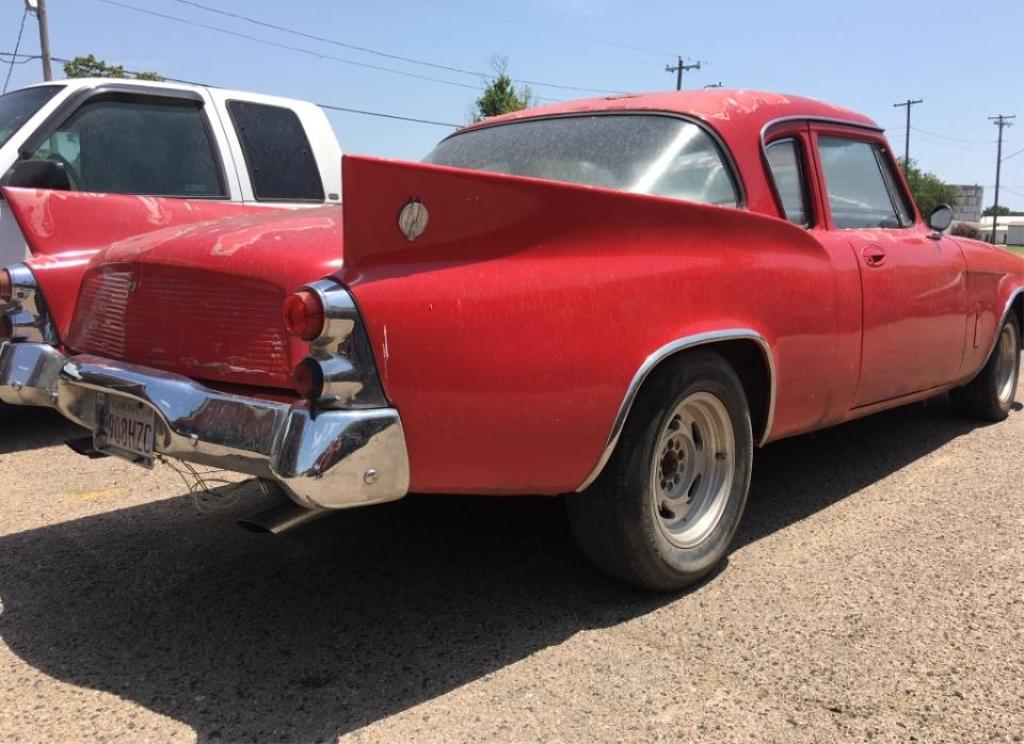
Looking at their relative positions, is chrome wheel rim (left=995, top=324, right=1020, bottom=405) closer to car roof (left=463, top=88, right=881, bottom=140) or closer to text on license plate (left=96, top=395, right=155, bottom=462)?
car roof (left=463, top=88, right=881, bottom=140)

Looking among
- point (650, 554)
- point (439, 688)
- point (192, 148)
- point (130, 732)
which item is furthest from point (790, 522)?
point (192, 148)

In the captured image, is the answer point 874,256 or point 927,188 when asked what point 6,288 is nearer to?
point 874,256

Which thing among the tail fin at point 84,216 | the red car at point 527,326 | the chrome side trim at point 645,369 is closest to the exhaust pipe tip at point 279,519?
the red car at point 527,326

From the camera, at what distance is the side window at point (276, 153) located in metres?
5.80

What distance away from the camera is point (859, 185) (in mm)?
4504

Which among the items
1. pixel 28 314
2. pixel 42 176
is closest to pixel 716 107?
pixel 28 314

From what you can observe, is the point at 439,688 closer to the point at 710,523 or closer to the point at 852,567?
the point at 710,523

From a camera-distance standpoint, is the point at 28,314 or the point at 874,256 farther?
the point at 874,256

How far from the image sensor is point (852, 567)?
11.3 ft

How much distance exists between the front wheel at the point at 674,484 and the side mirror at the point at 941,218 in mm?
2281

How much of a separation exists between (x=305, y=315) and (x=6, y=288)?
179 cm

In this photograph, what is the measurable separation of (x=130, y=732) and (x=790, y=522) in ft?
9.14

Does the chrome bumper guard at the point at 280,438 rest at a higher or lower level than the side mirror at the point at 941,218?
lower

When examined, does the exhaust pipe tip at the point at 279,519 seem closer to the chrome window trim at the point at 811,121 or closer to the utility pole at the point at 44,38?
the chrome window trim at the point at 811,121
